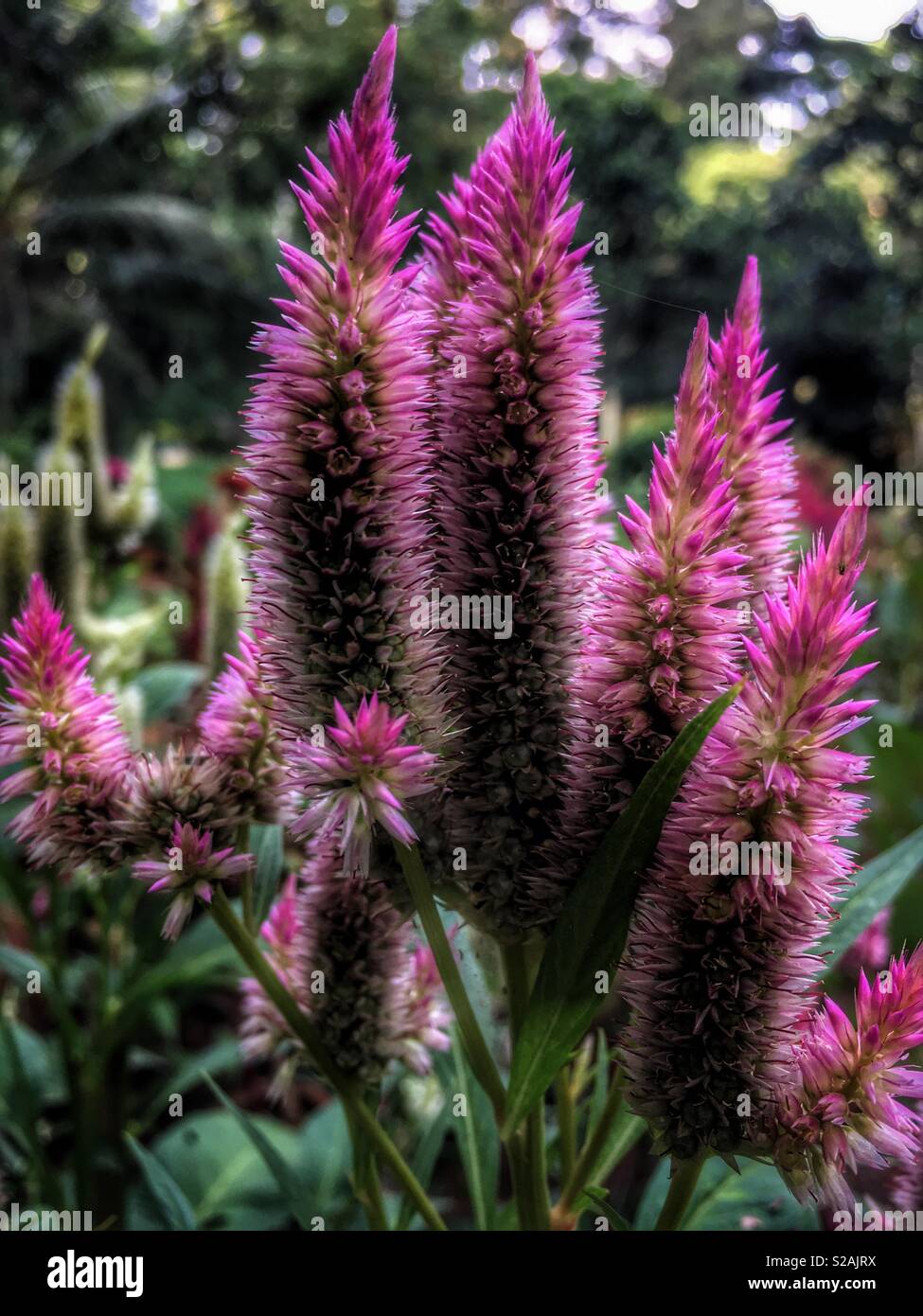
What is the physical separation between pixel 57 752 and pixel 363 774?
214 mm

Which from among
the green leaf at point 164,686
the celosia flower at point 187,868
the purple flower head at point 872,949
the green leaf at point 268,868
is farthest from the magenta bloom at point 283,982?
the green leaf at point 164,686

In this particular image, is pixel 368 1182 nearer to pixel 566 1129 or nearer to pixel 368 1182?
pixel 368 1182

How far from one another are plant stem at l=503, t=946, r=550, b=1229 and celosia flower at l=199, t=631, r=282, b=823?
18 cm

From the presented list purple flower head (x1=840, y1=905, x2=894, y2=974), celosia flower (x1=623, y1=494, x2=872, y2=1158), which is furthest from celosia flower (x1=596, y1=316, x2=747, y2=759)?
purple flower head (x1=840, y1=905, x2=894, y2=974)

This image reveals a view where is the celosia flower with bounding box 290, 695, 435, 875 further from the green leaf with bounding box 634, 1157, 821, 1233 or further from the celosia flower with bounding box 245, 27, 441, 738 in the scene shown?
the green leaf with bounding box 634, 1157, 821, 1233

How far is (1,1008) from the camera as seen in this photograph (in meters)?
1.58

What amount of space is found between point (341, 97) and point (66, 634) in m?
7.72

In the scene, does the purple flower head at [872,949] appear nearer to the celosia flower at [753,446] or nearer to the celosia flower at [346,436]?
the celosia flower at [753,446]

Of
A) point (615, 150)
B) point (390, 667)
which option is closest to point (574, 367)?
point (390, 667)

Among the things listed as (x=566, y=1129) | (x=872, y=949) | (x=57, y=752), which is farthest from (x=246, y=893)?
(x=872, y=949)

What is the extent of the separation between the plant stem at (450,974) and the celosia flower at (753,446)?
26cm

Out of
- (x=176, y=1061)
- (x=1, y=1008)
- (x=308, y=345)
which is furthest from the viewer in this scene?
(x=176, y=1061)

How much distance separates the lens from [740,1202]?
0.90 metres
